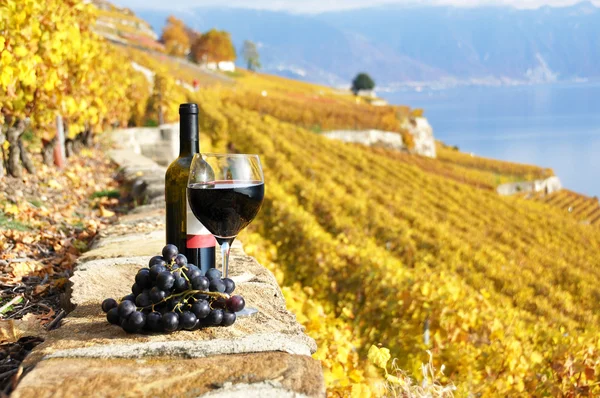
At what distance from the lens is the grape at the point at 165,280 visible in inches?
58.7

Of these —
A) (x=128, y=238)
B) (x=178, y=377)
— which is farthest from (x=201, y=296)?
(x=128, y=238)

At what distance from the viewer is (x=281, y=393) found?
1.16 meters

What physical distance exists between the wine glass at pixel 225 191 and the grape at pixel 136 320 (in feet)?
1.03

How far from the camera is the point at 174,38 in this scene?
61.8 metres

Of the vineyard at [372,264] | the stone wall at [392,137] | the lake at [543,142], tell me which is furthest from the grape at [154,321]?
the lake at [543,142]

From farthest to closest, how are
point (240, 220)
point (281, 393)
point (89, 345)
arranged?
1. point (240, 220)
2. point (89, 345)
3. point (281, 393)

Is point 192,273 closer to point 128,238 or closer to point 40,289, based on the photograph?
point 40,289

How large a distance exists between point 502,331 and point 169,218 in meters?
2.73

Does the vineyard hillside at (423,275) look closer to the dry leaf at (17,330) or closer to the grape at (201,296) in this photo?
the grape at (201,296)

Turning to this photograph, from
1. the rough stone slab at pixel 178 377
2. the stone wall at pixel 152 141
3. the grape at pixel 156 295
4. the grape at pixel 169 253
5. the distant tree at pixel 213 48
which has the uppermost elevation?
the distant tree at pixel 213 48

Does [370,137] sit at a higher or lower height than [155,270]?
lower

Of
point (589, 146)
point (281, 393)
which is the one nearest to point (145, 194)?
point (281, 393)

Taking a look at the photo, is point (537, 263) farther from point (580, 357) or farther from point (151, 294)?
point (151, 294)

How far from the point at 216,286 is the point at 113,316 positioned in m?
0.27
